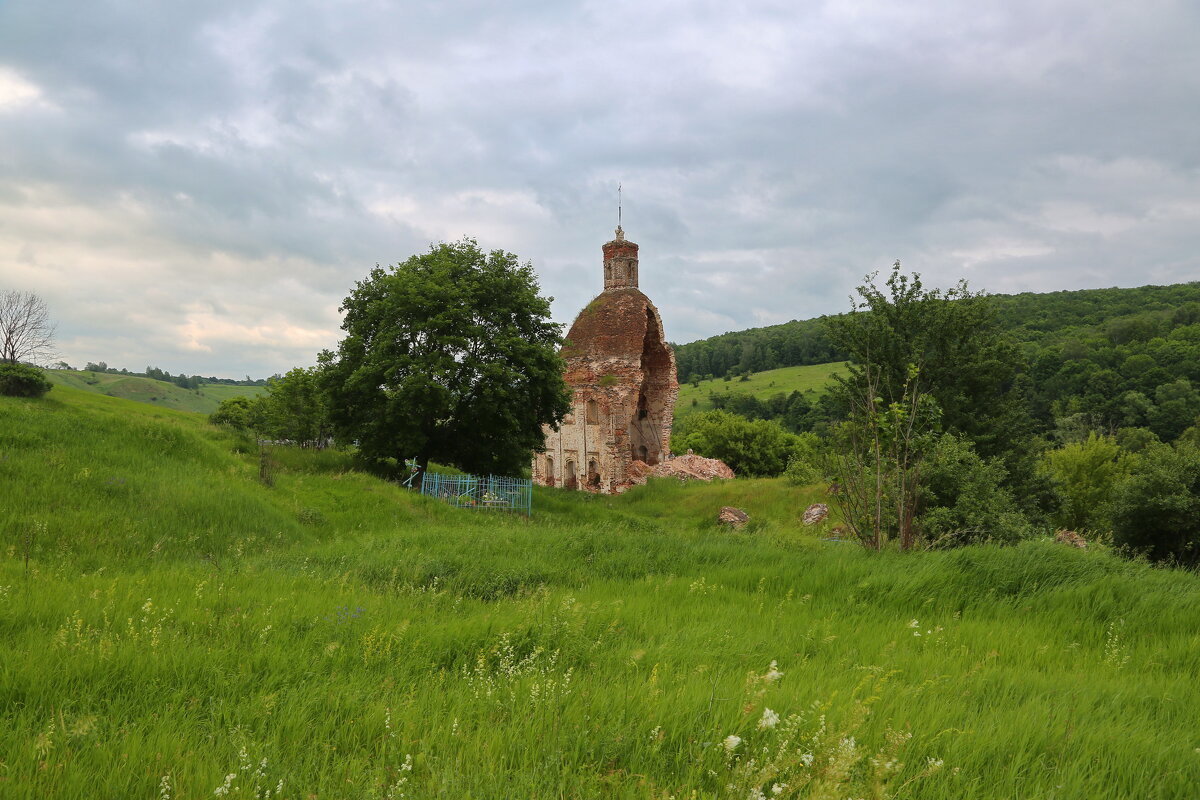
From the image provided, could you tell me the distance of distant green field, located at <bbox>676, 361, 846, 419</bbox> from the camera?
329 ft

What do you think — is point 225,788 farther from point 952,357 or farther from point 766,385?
point 766,385

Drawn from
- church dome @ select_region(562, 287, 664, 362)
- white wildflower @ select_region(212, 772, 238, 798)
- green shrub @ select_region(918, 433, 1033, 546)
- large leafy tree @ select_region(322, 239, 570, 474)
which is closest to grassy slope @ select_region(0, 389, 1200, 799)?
white wildflower @ select_region(212, 772, 238, 798)

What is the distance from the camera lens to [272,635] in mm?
4293

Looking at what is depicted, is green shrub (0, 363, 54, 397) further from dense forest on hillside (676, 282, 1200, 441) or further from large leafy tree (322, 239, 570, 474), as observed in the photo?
dense forest on hillside (676, 282, 1200, 441)

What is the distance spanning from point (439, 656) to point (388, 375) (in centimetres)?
1671

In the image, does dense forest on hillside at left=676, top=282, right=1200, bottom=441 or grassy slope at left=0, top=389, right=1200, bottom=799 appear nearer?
grassy slope at left=0, top=389, right=1200, bottom=799

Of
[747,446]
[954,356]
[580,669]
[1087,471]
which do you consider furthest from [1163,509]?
[747,446]

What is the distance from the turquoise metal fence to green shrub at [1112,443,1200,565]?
55.2 feet

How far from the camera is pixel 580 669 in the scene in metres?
4.09

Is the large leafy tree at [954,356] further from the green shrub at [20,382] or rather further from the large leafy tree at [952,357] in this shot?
the green shrub at [20,382]

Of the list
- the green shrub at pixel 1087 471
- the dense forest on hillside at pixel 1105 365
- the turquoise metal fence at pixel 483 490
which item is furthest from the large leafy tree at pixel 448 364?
the dense forest on hillside at pixel 1105 365

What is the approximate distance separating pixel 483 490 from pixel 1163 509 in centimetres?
1871

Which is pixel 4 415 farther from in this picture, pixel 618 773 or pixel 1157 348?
pixel 1157 348

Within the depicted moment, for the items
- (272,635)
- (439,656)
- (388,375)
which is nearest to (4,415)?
(388,375)
